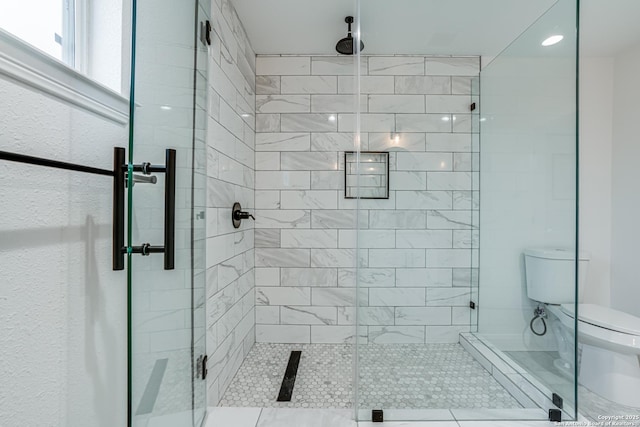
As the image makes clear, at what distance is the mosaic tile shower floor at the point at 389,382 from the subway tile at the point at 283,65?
2.01 m

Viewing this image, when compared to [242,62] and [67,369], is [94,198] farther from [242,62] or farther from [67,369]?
[242,62]

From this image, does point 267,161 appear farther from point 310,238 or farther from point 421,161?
point 421,161

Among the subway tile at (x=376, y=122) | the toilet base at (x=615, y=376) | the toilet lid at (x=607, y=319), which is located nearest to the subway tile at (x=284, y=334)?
the subway tile at (x=376, y=122)

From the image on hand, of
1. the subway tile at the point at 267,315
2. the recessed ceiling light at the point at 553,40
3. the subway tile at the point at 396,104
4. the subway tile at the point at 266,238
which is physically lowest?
the subway tile at the point at 267,315

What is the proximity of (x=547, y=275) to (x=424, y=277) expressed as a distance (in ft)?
2.45

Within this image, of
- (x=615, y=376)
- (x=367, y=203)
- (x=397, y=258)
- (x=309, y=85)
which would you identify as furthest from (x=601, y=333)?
(x=309, y=85)

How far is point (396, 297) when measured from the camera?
1.79 m

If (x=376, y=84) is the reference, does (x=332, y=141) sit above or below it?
below

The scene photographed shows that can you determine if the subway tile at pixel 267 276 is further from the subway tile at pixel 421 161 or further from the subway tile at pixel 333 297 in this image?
the subway tile at pixel 421 161

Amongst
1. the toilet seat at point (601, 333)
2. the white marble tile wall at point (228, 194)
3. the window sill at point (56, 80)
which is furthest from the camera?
the toilet seat at point (601, 333)

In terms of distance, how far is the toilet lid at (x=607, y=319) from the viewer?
1583 mm

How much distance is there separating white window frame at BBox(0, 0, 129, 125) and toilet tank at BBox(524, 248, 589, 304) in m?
2.16

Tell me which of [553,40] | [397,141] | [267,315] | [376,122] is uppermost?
[553,40]

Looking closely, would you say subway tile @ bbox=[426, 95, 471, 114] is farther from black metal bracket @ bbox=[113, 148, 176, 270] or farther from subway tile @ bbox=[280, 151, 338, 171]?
black metal bracket @ bbox=[113, 148, 176, 270]
